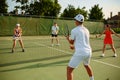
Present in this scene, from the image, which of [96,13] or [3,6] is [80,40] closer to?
[3,6]

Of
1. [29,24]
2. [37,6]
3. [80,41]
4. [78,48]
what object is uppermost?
[37,6]

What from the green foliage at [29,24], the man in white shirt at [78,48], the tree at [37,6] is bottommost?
the man in white shirt at [78,48]

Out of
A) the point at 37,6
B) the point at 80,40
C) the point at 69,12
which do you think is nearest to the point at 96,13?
the point at 69,12

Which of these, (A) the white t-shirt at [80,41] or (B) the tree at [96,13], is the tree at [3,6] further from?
(A) the white t-shirt at [80,41]

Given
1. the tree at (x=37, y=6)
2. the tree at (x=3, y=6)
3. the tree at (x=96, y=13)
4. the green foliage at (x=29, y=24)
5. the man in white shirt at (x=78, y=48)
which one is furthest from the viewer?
the tree at (x=96, y=13)

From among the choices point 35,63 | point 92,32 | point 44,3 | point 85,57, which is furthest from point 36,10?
point 85,57

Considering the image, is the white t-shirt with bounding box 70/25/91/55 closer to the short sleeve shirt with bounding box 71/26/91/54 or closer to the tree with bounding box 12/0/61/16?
the short sleeve shirt with bounding box 71/26/91/54

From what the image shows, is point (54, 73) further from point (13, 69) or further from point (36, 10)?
point (36, 10)

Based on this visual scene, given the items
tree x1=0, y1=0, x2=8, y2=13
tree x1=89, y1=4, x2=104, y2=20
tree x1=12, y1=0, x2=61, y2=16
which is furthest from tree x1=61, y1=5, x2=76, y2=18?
tree x1=0, y1=0, x2=8, y2=13

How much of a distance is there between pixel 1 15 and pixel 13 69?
14.2 m

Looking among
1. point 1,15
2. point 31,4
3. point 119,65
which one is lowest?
point 119,65

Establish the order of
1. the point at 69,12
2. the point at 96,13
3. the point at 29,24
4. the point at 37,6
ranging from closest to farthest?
the point at 29,24, the point at 37,6, the point at 69,12, the point at 96,13

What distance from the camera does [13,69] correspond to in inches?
285

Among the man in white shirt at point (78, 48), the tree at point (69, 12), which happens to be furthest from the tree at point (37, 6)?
the man in white shirt at point (78, 48)
